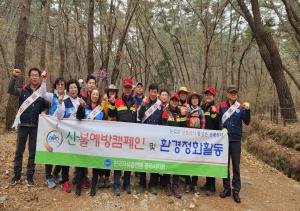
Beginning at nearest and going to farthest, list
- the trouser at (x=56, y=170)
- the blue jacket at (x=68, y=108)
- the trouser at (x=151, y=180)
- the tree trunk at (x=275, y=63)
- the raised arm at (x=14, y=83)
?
the raised arm at (x=14, y=83) < the blue jacket at (x=68, y=108) < the trouser at (x=151, y=180) < the trouser at (x=56, y=170) < the tree trunk at (x=275, y=63)

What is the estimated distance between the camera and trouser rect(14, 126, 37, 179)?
6.24m

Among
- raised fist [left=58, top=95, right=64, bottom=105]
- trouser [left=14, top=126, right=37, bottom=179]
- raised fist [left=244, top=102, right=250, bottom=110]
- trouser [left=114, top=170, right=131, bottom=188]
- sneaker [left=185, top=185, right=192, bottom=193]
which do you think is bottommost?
sneaker [left=185, top=185, right=192, bottom=193]

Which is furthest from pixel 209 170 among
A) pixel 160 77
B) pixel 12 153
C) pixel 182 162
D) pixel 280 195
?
pixel 160 77

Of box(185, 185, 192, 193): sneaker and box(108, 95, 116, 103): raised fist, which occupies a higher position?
box(108, 95, 116, 103): raised fist

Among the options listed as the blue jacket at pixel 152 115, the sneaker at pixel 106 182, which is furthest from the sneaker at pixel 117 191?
the blue jacket at pixel 152 115

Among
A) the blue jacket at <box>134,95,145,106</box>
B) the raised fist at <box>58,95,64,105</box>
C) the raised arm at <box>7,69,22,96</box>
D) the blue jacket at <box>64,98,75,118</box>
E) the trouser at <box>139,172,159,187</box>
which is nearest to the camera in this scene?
the raised arm at <box>7,69,22,96</box>

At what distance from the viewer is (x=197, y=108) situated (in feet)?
22.0

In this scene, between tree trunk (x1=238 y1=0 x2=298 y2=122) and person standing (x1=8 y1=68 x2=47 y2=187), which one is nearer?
person standing (x1=8 y1=68 x2=47 y2=187)

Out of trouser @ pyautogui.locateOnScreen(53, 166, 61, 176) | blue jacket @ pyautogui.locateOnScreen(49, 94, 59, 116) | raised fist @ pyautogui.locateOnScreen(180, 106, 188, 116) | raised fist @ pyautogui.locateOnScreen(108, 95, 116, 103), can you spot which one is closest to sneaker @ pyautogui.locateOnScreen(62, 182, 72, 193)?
trouser @ pyautogui.locateOnScreen(53, 166, 61, 176)

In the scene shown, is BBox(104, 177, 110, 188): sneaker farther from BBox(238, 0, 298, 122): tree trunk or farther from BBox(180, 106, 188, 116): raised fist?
BBox(238, 0, 298, 122): tree trunk

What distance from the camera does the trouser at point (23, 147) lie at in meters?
6.24

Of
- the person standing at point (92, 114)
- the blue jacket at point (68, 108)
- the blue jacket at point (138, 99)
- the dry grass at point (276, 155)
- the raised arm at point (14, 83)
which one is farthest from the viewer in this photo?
the dry grass at point (276, 155)

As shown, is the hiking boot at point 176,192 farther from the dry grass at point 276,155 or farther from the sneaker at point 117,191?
the dry grass at point 276,155

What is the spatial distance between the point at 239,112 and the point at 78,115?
3259mm
